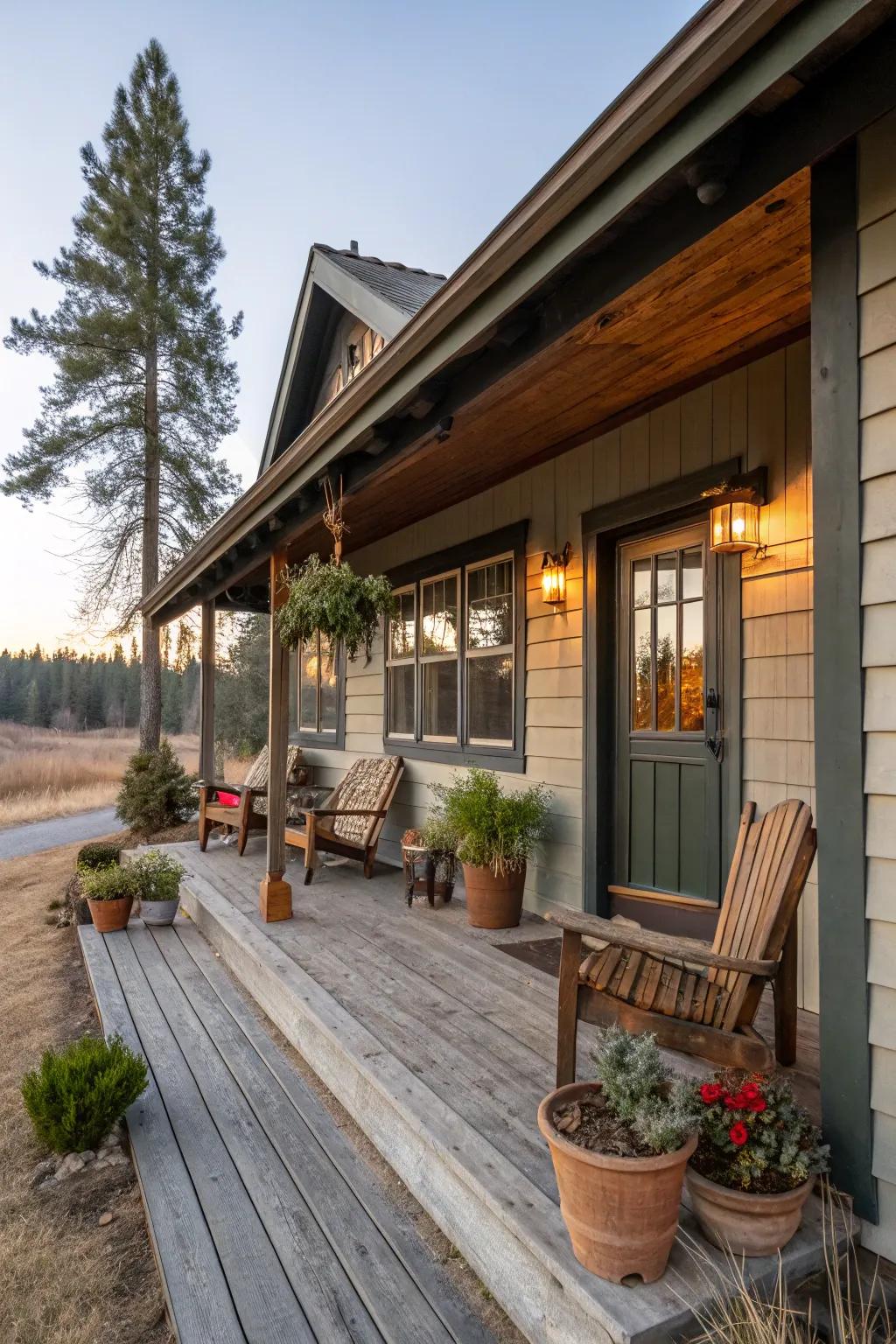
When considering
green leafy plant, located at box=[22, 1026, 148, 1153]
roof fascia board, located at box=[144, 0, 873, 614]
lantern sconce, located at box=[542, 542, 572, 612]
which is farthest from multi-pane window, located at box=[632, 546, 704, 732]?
green leafy plant, located at box=[22, 1026, 148, 1153]

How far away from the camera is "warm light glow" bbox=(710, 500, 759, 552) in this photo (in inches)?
116

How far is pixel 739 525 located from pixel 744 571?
0.68ft

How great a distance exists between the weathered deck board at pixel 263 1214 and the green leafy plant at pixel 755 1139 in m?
0.61

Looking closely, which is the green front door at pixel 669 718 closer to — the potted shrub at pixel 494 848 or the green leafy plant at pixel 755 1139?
the potted shrub at pixel 494 848

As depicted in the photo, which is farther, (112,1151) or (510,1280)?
(112,1151)

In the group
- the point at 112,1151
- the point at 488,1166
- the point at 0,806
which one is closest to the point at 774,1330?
the point at 488,1166

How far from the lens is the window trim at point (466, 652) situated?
176 inches

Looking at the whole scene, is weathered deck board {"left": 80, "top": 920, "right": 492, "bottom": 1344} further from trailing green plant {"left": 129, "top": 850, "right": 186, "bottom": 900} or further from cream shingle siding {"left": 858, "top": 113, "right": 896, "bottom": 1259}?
trailing green plant {"left": 129, "top": 850, "right": 186, "bottom": 900}

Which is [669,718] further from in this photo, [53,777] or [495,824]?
[53,777]

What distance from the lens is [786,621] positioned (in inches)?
113

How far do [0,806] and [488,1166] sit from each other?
43.1ft

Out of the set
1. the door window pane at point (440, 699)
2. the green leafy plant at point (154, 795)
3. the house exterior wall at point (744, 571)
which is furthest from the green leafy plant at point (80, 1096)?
the green leafy plant at point (154, 795)

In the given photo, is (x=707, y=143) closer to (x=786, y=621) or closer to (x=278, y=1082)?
(x=786, y=621)

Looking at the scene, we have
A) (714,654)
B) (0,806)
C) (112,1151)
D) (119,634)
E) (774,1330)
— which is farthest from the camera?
(0,806)
